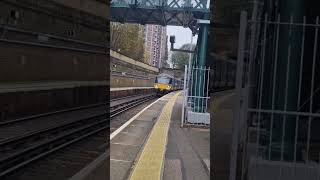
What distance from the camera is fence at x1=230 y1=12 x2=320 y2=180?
127 inches

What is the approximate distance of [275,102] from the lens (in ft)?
11.0

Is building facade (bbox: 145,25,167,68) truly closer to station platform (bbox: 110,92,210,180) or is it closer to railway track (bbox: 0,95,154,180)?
railway track (bbox: 0,95,154,180)

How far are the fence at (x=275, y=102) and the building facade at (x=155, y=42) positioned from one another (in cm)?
126

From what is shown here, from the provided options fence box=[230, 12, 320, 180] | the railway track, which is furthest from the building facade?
fence box=[230, 12, 320, 180]

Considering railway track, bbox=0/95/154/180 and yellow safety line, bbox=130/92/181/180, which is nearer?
railway track, bbox=0/95/154/180

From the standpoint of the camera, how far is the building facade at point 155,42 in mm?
4586

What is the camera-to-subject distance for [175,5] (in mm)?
4090

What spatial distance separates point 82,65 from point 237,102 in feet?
3.79

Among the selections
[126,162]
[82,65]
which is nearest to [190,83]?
[126,162]

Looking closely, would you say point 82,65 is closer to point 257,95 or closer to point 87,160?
point 87,160

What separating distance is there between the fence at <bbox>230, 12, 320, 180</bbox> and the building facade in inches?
49.8

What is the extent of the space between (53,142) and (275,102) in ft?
7.71

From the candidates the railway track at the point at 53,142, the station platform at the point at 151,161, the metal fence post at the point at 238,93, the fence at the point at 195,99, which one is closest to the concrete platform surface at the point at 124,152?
the station platform at the point at 151,161

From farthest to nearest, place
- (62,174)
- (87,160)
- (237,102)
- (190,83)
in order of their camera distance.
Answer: (190,83), (62,174), (87,160), (237,102)
